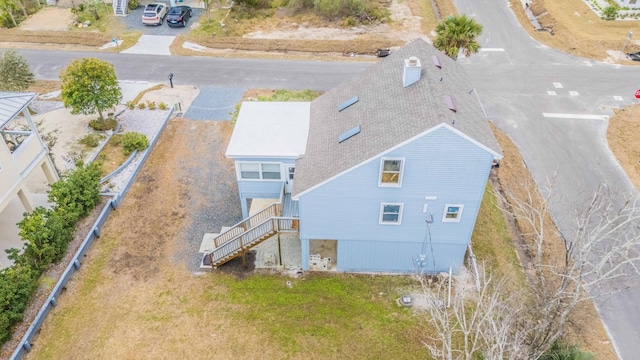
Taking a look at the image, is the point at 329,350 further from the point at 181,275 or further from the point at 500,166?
the point at 500,166

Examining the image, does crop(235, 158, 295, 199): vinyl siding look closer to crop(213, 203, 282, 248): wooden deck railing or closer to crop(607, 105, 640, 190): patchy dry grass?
crop(213, 203, 282, 248): wooden deck railing

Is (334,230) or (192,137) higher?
(334,230)

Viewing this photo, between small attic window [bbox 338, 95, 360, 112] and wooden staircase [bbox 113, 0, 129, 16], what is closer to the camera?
small attic window [bbox 338, 95, 360, 112]

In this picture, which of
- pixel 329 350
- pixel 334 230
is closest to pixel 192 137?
pixel 334 230

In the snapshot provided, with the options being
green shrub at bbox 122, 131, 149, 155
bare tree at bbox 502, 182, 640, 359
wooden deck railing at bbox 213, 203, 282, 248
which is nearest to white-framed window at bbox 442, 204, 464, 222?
bare tree at bbox 502, 182, 640, 359

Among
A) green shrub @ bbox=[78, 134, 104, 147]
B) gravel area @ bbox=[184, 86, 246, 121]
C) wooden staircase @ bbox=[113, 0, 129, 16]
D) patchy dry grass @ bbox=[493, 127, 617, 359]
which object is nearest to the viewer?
patchy dry grass @ bbox=[493, 127, 617, 359]

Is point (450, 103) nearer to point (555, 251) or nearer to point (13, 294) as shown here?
point (555, 251)

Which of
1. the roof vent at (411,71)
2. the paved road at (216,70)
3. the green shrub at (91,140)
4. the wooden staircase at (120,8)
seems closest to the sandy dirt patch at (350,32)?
the paved road at (216,70)
